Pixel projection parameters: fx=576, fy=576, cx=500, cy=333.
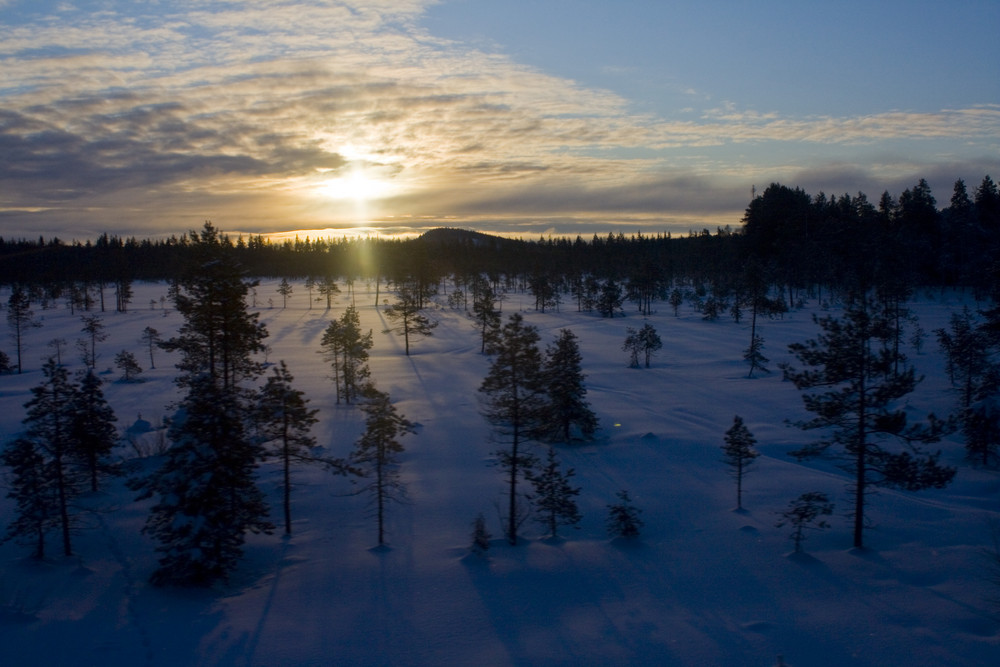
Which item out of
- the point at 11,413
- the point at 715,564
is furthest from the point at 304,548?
the point at 11,413

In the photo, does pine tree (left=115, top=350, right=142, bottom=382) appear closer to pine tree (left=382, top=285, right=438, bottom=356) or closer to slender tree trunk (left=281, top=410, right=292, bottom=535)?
pine tree (left=382, top=285, right=438, bottom=356)

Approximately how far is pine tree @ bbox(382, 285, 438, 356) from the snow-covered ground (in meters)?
29.2

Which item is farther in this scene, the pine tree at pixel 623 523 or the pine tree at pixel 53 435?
the pine tree at pixel 623 523

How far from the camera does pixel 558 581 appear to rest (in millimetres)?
15102

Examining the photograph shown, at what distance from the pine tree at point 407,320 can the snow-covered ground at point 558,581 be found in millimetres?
29208

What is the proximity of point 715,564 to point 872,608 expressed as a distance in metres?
3.82

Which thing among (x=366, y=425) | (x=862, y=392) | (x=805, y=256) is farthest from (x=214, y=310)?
(x=805, y=256)

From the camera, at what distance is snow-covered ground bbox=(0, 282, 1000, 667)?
11578 millimetres

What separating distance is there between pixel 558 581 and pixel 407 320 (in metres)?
47.2

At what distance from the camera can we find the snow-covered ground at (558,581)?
11.6 meters

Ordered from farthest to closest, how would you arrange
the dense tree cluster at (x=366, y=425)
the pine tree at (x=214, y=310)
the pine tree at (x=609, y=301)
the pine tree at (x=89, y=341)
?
the pine tree at (x=609, y=301) → the pine tree at (x=89, y=341) → the pine tree at (x=214, y=310) → the dense tree cluster at (x=366, y=425)

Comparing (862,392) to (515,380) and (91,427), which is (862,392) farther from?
(91,427)

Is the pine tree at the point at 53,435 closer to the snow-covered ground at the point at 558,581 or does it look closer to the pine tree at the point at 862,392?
the snow-covered ground at the point at 558,581

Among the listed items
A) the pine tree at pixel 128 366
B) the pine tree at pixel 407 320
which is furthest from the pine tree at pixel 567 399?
the pine tree at pixel 128 366
